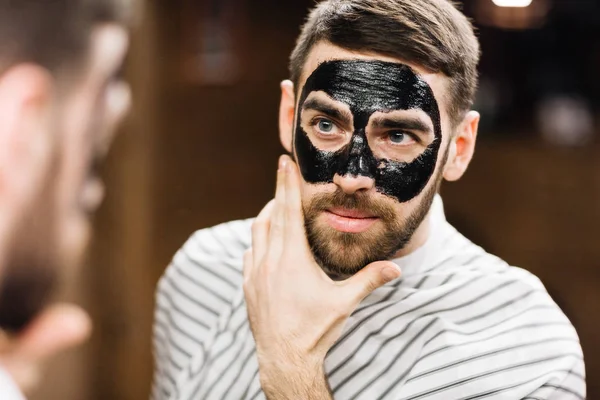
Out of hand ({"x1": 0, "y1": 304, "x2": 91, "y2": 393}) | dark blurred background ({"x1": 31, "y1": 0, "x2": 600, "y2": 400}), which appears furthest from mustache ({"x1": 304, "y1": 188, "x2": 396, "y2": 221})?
hand ({"x1": 0, "y1": 304, "x2": 91, "y2": 393})

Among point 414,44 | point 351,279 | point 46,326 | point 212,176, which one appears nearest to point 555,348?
point 351,279

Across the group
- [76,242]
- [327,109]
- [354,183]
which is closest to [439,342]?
[354,183]

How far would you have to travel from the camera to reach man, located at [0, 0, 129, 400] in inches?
60.8

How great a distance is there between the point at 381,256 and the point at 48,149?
998 millimetres

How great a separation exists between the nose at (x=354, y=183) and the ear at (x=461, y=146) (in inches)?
5.5

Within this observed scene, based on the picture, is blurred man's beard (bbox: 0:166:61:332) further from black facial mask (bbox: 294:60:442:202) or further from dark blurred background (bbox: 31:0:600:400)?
black facial mask (bbox: 294:60:442:202)

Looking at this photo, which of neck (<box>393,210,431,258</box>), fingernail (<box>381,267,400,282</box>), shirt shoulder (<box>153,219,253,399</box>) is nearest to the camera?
fingernail (<box>381,267,400,282</box>)

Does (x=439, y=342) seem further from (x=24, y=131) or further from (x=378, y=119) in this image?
(x=24, y=131)

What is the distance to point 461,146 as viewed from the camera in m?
1.05

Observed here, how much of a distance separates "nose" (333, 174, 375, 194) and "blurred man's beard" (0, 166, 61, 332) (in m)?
0.99

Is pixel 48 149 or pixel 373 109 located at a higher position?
pixel 373 109

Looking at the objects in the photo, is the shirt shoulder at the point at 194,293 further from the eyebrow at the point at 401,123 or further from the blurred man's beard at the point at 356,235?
the eyebrow at the point at 401,123

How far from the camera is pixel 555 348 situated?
100cm

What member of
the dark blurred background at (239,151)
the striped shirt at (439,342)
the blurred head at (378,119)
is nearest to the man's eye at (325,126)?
the blurred head at (378,119)
